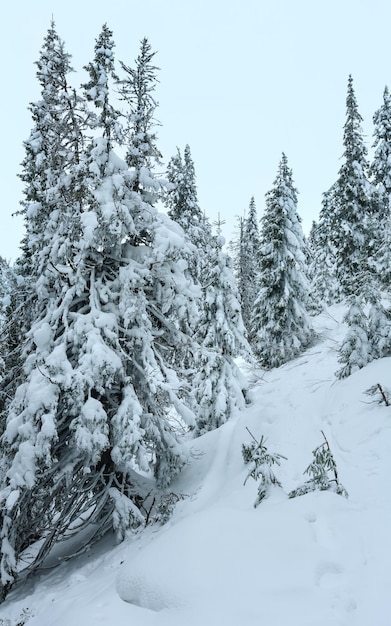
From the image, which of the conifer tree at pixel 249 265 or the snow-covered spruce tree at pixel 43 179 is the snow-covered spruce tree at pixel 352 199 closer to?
the conifer tree at pixel 249 265

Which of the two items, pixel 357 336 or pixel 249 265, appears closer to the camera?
pixel 357 336

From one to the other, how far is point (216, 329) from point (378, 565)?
13801 mm

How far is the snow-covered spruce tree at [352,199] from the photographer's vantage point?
2525 centimetres

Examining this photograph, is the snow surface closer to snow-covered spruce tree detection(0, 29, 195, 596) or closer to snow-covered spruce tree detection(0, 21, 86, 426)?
snow-covered spruce tree detection(0, 29, 195, 596)

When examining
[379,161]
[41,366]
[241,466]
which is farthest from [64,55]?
[379,161]

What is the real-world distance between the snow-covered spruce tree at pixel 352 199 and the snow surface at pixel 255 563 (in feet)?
60.5

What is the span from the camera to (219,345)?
18.0 m

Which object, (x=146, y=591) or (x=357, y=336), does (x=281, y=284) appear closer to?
(x=357, y=336)

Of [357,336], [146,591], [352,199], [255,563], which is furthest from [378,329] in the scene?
[352,199]

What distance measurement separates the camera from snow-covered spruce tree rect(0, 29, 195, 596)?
25.6 ft

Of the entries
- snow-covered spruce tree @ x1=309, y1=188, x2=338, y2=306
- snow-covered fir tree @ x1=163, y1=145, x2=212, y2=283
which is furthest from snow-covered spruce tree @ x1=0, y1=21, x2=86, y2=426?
snow-covered spruce tree @ x1=309, y1=188, x2=338, y2=306

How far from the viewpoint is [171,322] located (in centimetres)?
1017

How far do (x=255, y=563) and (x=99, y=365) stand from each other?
4.58m

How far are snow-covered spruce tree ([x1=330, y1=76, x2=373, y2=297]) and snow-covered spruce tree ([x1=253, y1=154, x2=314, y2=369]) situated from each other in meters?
2.96
